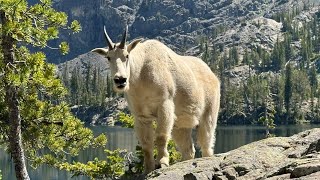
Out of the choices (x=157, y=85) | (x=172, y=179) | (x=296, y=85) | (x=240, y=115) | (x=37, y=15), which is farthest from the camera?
(x=296, y=85)

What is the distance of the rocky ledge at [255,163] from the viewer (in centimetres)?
755

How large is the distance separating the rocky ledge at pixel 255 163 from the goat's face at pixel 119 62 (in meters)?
1.73

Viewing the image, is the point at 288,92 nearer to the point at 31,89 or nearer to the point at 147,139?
the point at 31,89

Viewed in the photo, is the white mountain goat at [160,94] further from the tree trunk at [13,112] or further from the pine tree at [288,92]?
the pine tree at [288,92]

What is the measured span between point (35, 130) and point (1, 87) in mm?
1707

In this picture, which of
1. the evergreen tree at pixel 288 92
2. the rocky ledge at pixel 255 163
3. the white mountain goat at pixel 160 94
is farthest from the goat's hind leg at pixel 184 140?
the evergreen tree at pixel 288 92

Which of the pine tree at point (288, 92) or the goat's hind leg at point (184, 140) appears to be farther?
the pine tree at point (288, 92)

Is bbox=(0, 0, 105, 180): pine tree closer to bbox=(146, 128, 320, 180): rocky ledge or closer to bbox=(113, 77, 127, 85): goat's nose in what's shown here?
bbox=(113, 77, 127, 85): goat's nose

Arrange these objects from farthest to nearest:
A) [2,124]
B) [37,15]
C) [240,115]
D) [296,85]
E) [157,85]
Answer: [296,85] < [240,115] < [2,124] < [37,15] < [157,85]

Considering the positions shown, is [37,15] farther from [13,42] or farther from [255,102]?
[255,102]

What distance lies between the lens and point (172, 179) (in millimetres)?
8539

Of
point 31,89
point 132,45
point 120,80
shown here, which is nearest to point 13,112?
point 31,89

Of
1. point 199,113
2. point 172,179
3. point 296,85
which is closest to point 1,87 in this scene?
point 199,113

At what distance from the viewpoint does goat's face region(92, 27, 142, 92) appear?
30.0ft
